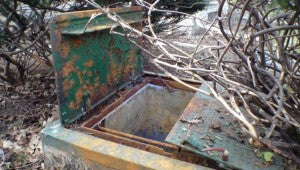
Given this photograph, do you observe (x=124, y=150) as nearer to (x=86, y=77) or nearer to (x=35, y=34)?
(x=86, y=77)

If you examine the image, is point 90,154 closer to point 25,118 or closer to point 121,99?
point 121,99

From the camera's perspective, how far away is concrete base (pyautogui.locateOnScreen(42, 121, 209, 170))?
5.90 ft

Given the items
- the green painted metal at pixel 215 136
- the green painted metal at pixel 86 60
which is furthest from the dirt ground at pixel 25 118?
the green painted metal at pixel 215 136

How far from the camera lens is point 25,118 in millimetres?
3807

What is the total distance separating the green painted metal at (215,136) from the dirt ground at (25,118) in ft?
3.85

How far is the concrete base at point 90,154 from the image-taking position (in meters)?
1.80

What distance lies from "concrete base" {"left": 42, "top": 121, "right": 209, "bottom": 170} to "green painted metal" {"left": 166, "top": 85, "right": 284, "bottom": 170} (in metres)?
0.13

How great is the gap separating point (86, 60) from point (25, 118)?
1.98 metres

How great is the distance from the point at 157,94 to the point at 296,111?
5.08ft

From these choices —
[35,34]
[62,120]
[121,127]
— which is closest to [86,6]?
[35,34]

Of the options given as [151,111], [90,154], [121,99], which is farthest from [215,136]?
[151,111]

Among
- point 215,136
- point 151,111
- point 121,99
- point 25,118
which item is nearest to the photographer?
point 215,136

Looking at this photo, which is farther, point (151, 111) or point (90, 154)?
point (151, 111)

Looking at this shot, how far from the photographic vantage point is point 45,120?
146 inches
